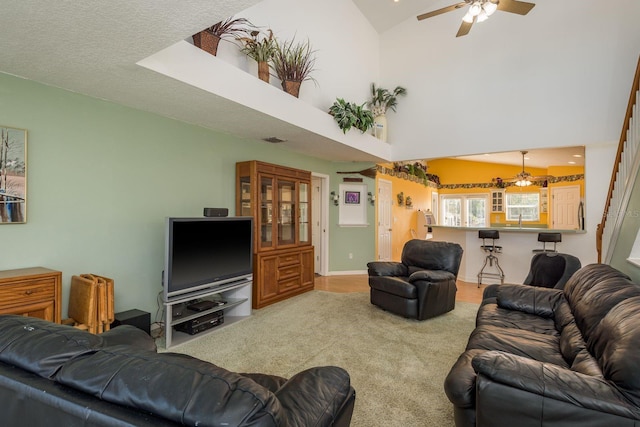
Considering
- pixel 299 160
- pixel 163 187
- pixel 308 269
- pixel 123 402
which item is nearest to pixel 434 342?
pixel 308 269

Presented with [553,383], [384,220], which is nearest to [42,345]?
[553,383]

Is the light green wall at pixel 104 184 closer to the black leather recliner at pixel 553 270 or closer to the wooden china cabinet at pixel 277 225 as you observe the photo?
the wooden china cabinet at pixel 277 225

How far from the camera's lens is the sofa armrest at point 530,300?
2760 millimetres

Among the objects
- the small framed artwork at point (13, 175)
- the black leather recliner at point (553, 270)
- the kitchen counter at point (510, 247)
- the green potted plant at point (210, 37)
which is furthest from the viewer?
the kitchen counter at point (510, 247)

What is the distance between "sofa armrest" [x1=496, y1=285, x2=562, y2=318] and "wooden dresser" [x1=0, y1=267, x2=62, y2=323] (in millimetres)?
3707

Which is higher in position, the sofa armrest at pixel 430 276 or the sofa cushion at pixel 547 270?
the sofa cushion at pixel 547 270

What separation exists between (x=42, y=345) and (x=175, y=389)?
1.89 feet

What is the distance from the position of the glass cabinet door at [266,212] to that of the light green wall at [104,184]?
0.57 meters

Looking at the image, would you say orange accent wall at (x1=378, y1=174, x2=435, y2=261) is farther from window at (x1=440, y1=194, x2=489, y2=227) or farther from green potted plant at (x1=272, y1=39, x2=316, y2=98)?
green potted plant at (x1=272, y1=39, x2=316, y2=98)

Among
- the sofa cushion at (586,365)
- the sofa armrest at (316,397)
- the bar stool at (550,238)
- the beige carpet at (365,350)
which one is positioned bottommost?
the beige carpet at (365,350)

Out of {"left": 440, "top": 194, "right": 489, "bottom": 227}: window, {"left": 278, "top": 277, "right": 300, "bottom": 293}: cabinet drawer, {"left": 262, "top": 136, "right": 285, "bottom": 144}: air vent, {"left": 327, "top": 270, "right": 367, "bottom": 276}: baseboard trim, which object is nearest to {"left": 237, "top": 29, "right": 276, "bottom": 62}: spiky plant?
{"left": 262, "top": 136, "right": 285, "bottom": 144}: air vent

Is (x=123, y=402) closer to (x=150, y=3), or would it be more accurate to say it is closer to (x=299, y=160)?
(x=150, y=3)

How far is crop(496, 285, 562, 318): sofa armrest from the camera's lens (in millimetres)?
2760

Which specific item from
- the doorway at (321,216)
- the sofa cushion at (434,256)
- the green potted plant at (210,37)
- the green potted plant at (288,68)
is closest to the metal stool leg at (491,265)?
the sofa cushion at (434,256)
